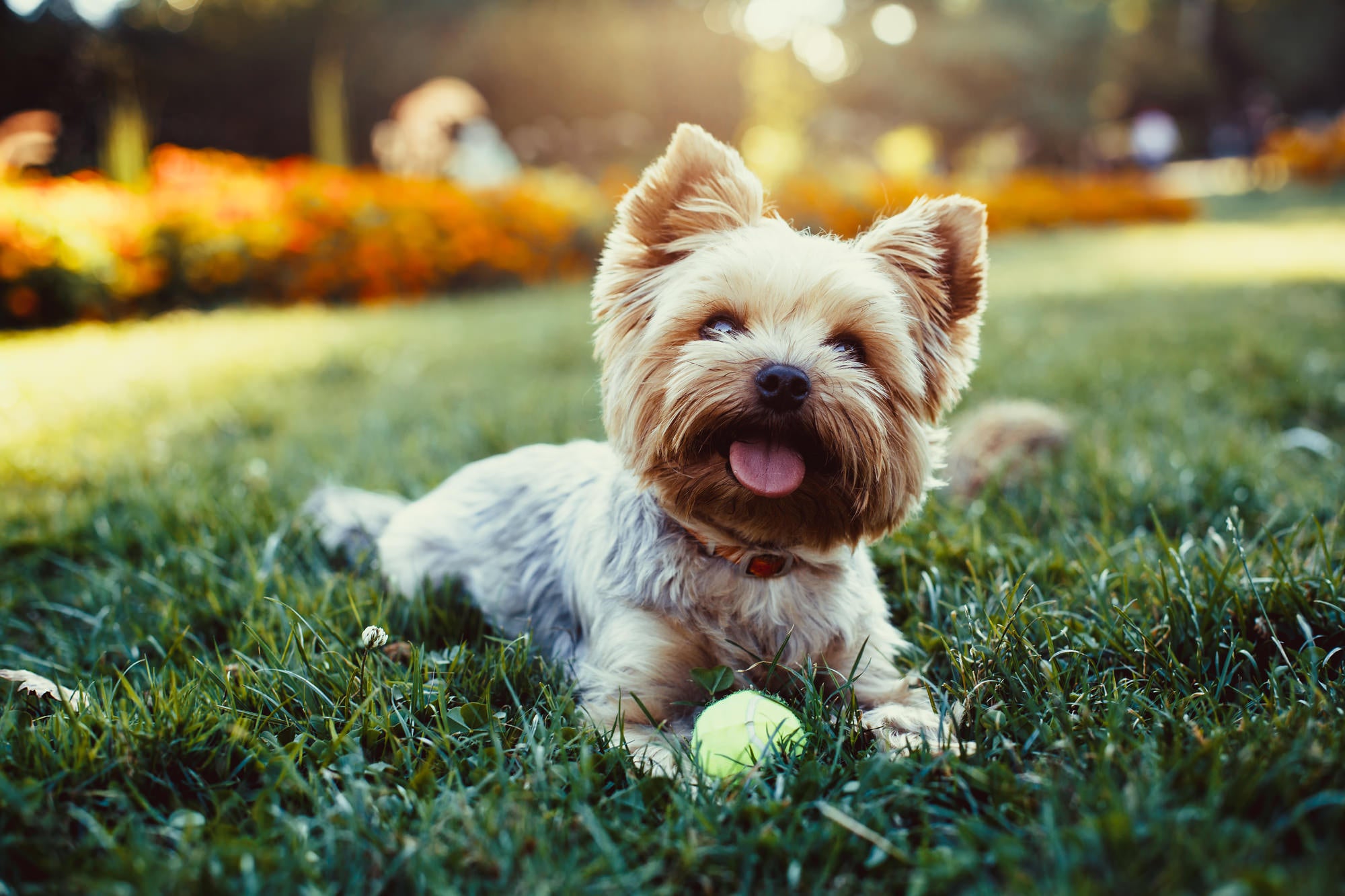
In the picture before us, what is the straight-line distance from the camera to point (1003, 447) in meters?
4.49

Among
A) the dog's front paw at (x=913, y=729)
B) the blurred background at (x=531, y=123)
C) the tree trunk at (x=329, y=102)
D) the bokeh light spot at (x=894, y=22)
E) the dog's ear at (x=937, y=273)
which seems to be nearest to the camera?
the dog's front paw at (x=913, y=729)

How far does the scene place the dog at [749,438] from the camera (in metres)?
2.49

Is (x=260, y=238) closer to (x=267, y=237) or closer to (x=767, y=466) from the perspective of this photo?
(x=267, y=237)

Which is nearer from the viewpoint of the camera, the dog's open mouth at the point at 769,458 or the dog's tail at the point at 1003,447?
the dog's open mouth at the point at 769,458

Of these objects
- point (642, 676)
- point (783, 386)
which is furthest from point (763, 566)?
point (783, 386)

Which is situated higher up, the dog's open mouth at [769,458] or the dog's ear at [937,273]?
the dog's ear at [937,273]

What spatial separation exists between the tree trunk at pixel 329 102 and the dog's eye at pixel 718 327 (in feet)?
70.5

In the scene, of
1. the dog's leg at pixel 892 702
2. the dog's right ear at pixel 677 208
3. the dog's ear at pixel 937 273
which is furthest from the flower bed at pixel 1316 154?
the dog's leg at pixel 892 702

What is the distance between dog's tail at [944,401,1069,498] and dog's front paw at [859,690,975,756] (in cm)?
211

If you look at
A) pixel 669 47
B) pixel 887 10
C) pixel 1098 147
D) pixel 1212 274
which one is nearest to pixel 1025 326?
pixel 1212 274

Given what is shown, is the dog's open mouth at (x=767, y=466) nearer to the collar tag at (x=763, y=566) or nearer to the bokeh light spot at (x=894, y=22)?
the collar tag at (x=763, y=566)

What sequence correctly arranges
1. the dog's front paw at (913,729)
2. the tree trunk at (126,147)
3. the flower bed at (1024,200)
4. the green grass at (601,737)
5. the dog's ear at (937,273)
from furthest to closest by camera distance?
the flower bed at (1024,200), the tree trunk at (126,147), the dog's ear at (937,273), the dog's front paw at (913,729), the green grass at (601,737)

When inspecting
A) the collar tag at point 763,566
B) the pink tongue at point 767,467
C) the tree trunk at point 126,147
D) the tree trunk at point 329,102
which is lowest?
the collar tag at point 763,566

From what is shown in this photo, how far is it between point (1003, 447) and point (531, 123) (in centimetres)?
3130
